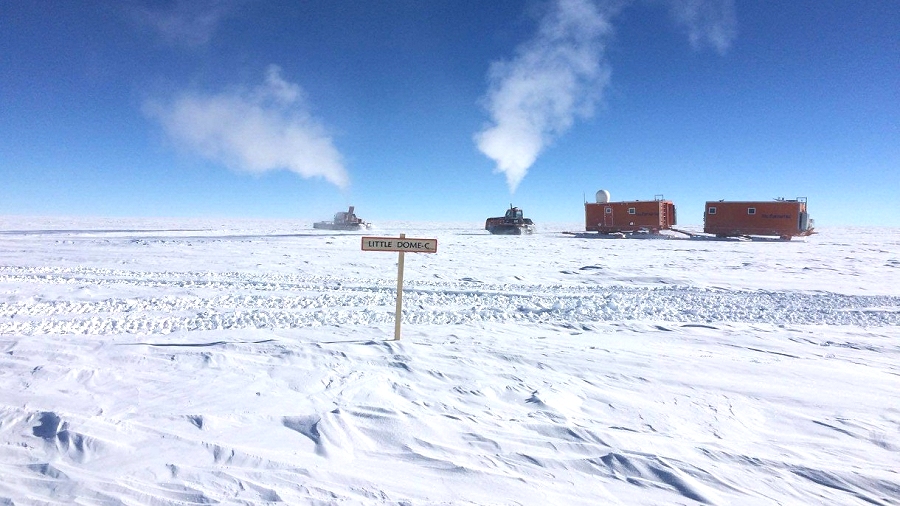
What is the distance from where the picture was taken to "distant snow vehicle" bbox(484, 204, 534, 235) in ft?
110

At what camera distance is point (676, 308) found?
309 inches

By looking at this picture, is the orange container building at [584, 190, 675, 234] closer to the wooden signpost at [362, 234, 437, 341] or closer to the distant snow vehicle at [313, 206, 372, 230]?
the distant snow vehicle at [313, 206, 372, 230]

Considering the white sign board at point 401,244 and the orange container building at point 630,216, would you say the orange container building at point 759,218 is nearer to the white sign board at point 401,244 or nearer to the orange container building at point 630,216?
the orange container building at point 630,216

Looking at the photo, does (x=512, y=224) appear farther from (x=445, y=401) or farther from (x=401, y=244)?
(x=445, y=401)

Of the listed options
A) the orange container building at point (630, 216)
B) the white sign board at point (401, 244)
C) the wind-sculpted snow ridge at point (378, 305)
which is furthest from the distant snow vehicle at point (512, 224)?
the white sign board at point (401, 244)

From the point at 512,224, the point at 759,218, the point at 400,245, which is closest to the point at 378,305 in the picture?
the point at 400,245

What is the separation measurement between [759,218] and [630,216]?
777 centimetres

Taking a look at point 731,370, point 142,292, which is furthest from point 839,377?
point 142,292

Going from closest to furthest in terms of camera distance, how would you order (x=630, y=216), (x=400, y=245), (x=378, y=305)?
(x=400, y=245), (x=378, y=305), (x=630, y=216)

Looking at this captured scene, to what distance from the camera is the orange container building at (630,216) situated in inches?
1173

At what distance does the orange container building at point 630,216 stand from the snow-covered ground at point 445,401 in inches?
889

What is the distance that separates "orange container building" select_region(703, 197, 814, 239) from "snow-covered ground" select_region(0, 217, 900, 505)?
23.5m

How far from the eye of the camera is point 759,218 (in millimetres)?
28250

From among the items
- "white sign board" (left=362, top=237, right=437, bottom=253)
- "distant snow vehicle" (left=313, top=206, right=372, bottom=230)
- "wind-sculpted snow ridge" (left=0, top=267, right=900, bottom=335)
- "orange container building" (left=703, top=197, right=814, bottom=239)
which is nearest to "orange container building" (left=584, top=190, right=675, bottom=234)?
"orange container building" (left=703, top=197, right=814, bottom=239)
